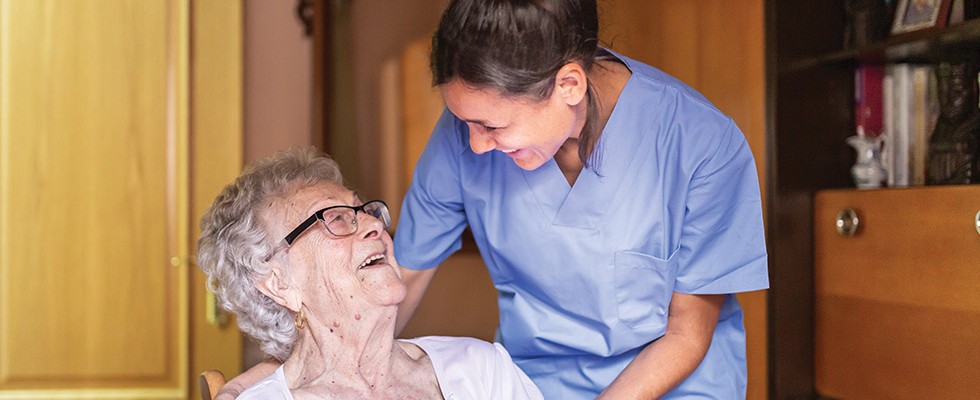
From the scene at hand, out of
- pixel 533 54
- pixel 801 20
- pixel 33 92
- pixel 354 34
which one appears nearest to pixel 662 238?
pixel 533 54

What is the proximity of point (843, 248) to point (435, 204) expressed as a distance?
3.42 feet

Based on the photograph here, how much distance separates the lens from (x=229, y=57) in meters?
3.26

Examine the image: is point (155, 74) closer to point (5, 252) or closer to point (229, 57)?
point (229, 57)

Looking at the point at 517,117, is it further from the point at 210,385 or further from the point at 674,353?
the point at 210,385

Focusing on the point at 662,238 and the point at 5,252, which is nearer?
the point at 662,238

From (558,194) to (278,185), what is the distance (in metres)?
Result: 0.45

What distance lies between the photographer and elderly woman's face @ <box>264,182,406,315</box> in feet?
4.48

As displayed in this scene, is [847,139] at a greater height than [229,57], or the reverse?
[229,57]

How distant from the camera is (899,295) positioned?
191 cm

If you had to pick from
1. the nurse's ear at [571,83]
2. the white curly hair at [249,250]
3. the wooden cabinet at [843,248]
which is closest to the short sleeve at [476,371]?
the white curly hair at [249,250]

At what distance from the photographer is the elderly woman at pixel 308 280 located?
4.48 ft

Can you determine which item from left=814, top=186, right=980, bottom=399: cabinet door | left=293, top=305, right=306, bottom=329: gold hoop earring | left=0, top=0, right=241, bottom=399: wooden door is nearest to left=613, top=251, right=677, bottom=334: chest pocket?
left=293, top=305, right=306, bottom=329: gold hoop earring

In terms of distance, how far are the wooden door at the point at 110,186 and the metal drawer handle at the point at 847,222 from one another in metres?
2.11

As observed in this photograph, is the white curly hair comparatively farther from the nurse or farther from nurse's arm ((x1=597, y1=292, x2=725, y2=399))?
nurse's arm ((x1=597, y1=292, x2=725, y2=399))
